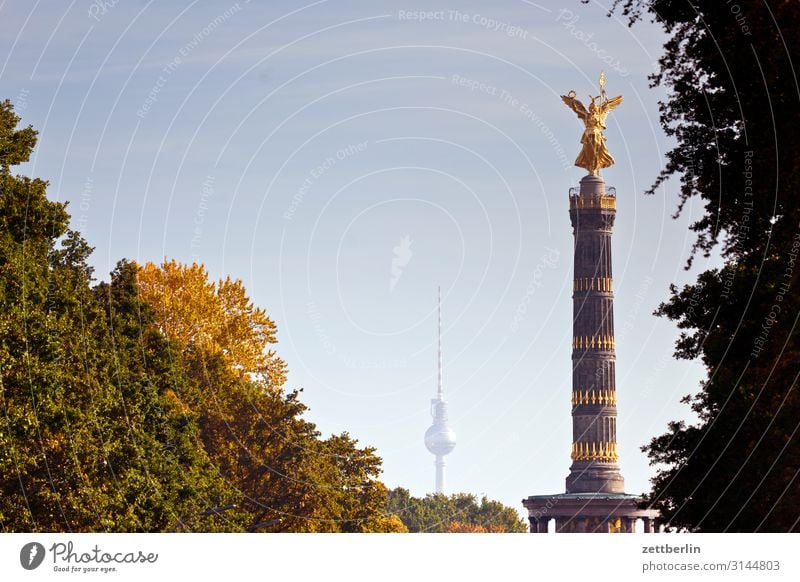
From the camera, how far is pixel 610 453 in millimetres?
143875

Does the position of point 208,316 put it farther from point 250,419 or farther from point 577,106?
point 577,106

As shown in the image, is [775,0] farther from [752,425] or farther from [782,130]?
[752,425]

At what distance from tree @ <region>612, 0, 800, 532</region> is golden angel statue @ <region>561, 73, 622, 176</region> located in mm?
76986

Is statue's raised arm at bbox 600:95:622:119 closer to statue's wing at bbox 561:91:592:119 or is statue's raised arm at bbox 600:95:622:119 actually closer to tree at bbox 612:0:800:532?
statue's wing at bbox 561:91:592:119

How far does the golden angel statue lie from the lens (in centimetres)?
14925

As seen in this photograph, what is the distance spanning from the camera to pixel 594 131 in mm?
150375

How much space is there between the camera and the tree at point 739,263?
165ft

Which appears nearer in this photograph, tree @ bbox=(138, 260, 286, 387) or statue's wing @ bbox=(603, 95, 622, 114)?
tree @ bbox=(138, 260, 286, 387)

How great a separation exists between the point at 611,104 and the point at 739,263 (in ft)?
295
